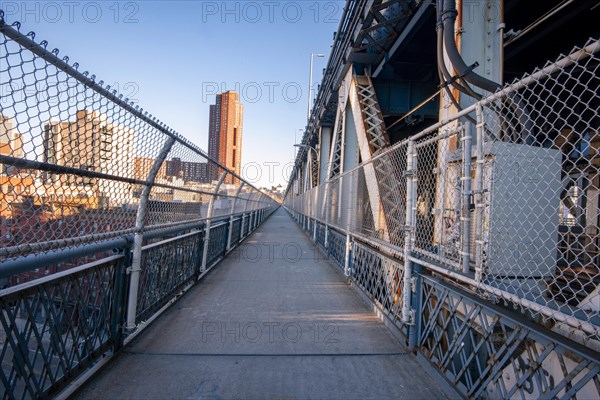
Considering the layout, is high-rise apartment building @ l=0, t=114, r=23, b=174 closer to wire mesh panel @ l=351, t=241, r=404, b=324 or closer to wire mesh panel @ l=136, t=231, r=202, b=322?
wire mesh panel @ l=136, t=231, r=202, b=322

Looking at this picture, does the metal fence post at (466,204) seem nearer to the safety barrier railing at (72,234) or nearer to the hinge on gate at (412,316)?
the hinge on gate at (412,316)

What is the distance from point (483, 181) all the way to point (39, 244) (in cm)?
291

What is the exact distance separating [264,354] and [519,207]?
253 cm

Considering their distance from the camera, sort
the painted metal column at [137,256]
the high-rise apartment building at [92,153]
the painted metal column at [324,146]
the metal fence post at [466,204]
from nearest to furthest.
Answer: the high-rise apartment building at [92,153], the metal fence post at [466,204], the painted metal column at [137,256], the painted metal column at [324,146]

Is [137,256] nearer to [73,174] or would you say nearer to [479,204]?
[73,174]

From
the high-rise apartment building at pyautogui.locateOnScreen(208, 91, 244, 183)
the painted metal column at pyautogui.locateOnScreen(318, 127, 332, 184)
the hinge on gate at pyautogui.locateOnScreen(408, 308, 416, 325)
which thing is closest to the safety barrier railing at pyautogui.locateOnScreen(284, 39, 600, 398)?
the hinge on gate at pyautogui.locateOnScreen(408, 308, 416, 325)

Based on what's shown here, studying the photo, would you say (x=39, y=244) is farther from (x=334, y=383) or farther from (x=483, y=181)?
(x=483, y=181)

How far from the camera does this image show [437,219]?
341cm

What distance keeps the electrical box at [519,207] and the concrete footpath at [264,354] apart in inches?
46.5

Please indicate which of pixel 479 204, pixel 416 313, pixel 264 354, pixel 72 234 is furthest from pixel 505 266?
pixel 72 234

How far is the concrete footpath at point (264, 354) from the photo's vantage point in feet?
8.70

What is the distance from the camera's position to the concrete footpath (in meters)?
2.65

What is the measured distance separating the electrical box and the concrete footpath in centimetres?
118

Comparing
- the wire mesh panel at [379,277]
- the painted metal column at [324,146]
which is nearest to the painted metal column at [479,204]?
the wire mesh panel at [379,277]
